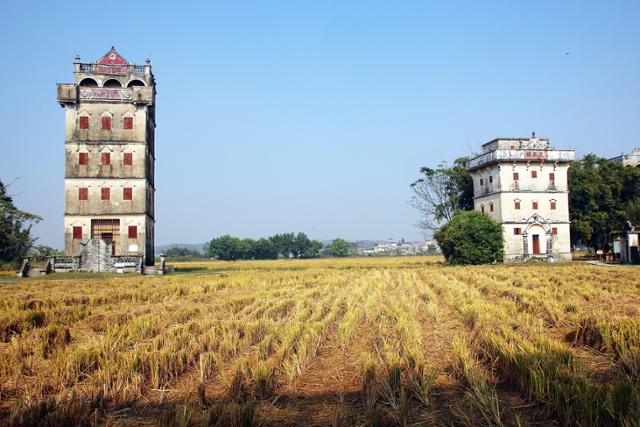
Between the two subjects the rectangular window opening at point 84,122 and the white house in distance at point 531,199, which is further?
the white house in distance at point 531,199

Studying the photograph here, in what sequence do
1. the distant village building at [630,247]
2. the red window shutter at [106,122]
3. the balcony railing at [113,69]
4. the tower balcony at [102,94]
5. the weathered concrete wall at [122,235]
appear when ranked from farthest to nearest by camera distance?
the balcony railing at [113,69] < the distant village building at [630,247] < the red window shutter at [106,122] < the tower balcony at [102,94] < the weathered concrete wall at [122,235]

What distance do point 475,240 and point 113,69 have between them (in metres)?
35.1

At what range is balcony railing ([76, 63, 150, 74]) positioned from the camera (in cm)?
4491

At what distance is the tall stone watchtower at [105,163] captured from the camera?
4325cm

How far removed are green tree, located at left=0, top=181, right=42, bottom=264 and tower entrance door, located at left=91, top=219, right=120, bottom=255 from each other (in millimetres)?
13323

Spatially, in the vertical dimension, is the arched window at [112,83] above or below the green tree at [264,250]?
above

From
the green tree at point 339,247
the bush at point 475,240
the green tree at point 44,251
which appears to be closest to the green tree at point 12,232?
the green tree at point 44,251

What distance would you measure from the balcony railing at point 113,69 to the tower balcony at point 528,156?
33.8 m

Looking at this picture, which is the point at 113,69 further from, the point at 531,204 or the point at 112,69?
the point at 531,204

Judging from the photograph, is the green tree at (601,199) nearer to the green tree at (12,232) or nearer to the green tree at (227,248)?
the green tree at (12,232)

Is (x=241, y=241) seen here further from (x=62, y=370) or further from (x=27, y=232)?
(x=62, y=370)

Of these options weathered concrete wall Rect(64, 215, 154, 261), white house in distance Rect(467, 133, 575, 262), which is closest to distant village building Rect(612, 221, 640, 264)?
white house in distance Rect(467, 133, 575, 262)

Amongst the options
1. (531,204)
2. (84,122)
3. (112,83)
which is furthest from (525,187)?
(84,122)

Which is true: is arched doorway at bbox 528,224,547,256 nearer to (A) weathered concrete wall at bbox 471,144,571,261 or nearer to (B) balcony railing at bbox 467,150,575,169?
(A) weathered concrete wall at bbox 471,144,571,261
